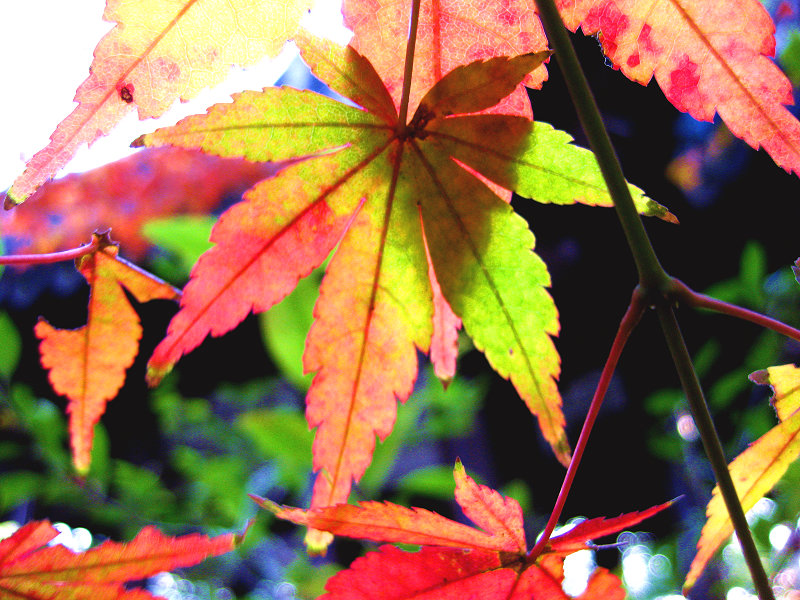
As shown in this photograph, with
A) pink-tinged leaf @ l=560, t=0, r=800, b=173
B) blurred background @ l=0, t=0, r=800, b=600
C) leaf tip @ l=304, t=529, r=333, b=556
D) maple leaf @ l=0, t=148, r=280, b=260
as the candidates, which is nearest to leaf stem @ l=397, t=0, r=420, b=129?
pink-tinged leaf @ l=560, t=0, r=800, b=173

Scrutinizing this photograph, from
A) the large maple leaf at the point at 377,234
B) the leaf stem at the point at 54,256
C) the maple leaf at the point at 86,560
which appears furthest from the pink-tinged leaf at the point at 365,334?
the leaf stem at the point at 54,256

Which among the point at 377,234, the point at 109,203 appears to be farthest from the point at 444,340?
the point at 109,203

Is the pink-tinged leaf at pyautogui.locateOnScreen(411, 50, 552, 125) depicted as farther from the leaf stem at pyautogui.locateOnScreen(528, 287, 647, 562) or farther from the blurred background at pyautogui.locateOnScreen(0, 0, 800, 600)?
the blurred background at pyautogui.locateOnScreen(0, 0, 800, 600)

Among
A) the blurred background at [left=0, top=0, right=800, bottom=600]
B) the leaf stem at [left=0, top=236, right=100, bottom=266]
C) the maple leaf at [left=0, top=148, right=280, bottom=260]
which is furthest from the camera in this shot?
the maple leaf at [left=0, top=148, right=280, bottom=260]

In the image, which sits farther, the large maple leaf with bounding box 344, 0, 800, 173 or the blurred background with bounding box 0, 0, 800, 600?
the blurred background with bounding box 0, 0, 800, 600

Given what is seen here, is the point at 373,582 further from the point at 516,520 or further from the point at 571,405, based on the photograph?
the point at 571,405

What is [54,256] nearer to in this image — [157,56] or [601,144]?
[157,56]

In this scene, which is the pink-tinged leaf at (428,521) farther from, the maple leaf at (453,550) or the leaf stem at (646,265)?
the leaf stem at (646,265)
